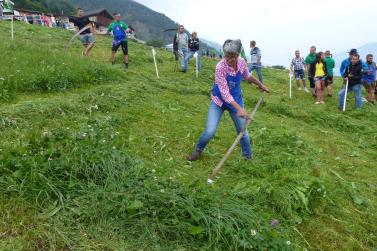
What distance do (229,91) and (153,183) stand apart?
2101 mm

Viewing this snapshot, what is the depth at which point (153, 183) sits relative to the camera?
3.99 m

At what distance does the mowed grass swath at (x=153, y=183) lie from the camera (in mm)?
3562

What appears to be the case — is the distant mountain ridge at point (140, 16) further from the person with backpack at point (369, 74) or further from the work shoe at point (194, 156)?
the work shoe at point (194, 156)

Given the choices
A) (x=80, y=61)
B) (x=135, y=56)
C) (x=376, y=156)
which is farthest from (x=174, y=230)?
(x=135, y=56)

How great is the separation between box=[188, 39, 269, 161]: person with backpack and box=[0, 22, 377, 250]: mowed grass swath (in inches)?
15.1

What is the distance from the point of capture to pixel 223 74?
534 cm

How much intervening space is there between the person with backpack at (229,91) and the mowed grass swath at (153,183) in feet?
1.26

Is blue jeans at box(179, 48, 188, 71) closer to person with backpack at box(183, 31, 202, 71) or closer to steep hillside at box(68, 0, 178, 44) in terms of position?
person with backpack at box(183, 31, 202, 71)

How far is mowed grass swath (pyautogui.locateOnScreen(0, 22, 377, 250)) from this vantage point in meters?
3.56

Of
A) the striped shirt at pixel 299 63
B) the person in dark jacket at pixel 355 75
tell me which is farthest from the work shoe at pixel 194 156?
the striped shirt at pixel 299 63

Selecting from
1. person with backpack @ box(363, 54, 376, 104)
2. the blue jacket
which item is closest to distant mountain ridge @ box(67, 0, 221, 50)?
person with backpack @ box(363, 54, 376, 104)

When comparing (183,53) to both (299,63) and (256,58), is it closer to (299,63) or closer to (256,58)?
(256,58)

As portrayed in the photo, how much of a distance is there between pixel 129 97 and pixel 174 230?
201 inches

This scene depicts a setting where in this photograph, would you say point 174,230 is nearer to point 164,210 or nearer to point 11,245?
point 164,210
